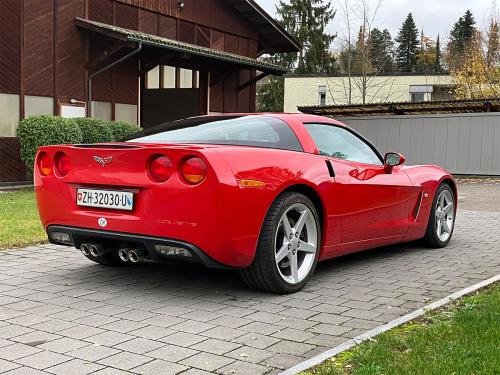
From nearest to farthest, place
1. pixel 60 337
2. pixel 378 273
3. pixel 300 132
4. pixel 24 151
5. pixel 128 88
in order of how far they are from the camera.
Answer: pixel 60 337 → pixel 300 132 → pixel 378 273 → pixel 24 151 → pixel 128 88

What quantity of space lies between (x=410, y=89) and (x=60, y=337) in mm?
40573

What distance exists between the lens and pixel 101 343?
134 inches

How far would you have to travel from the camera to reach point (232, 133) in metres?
4.68

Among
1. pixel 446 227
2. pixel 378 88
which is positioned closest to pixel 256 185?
pixel 446 227

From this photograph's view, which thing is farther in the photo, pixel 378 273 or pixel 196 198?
pixel 378 273

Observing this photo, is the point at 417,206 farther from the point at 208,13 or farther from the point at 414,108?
the point at 208,13

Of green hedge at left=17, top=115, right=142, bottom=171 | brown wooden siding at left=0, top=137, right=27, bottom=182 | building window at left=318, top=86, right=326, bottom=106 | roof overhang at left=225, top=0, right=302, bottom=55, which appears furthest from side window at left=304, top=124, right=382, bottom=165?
building window at left=318, top=86, right=326, bottom=106

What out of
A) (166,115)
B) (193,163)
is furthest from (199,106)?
(193,163)

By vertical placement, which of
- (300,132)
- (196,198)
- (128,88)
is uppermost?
(128,88)

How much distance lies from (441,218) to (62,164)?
4.25 metres

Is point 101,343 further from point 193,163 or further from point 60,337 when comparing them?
point 193,163

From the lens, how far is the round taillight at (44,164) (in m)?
4.75

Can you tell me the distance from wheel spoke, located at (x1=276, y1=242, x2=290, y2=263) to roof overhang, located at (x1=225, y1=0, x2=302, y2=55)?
59.2ft

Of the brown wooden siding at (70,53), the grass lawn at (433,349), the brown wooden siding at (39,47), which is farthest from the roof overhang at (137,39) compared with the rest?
the grass lawn at (433,349)
